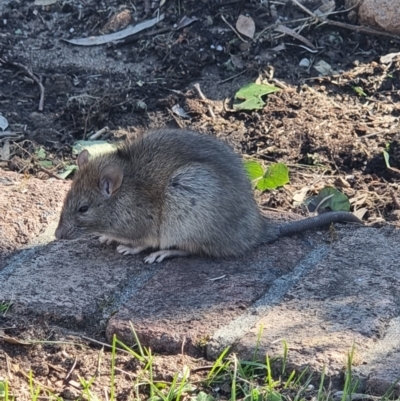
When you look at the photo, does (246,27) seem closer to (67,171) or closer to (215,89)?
(215,89)

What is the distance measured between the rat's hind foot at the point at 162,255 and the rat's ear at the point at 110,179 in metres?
0.48

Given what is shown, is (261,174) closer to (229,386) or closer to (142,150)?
(142,150)

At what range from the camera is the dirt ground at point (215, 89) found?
5.41m

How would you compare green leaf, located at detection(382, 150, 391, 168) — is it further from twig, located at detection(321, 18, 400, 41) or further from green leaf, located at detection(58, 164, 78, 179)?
green leaf, located at detection(58, 164, 78, 179)

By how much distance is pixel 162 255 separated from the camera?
→ 14.3ft

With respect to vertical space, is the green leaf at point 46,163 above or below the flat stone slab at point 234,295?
above

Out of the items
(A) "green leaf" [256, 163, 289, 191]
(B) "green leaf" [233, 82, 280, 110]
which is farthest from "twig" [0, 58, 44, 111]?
(A) "green leaf" [256, 163, 289, 191]

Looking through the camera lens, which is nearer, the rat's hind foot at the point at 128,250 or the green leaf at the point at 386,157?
the rat's hind foot at the point at 128,250

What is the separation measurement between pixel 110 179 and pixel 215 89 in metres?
1.66

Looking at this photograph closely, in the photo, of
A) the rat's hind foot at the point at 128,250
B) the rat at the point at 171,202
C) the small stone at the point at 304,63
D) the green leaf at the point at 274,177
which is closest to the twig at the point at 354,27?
the small stone at the point at 304,63

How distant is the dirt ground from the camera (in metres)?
5.41

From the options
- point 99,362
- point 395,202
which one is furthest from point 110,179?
point 395,202

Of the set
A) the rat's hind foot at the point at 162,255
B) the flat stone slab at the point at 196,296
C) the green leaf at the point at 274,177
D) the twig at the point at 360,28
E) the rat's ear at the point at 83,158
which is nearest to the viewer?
the flat stone slab at the point at 196,296

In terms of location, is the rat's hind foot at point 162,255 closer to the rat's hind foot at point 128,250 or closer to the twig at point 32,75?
the rat's hind foot at point 128,250
